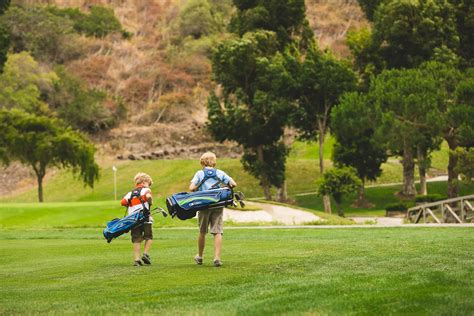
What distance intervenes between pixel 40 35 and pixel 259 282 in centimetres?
11191

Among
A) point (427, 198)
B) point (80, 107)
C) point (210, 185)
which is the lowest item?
point (427, 198)

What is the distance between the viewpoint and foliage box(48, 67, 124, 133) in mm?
96938

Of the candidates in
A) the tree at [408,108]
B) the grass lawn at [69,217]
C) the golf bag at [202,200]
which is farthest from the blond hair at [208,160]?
the tree at [408,108]

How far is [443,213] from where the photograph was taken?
37.5 m

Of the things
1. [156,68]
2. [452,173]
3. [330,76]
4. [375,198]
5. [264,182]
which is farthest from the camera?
[156,68]

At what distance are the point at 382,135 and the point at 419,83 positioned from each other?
387 cm

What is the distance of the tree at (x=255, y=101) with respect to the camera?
61.9 metres

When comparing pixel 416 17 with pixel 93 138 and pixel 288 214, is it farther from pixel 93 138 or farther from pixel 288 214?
pixel 93 138

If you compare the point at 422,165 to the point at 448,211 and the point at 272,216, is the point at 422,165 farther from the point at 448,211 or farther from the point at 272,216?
the point at 448,211

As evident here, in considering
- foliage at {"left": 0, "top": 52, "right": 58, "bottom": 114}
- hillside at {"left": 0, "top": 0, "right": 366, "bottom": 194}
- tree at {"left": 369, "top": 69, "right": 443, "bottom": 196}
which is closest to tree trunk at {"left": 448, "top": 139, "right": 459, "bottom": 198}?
tree at {"left": 369, "top": 69, "right": 443, "bottom": 196}

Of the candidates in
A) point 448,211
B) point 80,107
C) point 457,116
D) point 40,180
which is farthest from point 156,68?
point 448,211

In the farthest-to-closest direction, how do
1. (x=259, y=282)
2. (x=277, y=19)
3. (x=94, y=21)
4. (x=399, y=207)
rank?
(x=94, y=21)
(x=277, y=19)
(x=399, y=207)
(x=259, y=282)

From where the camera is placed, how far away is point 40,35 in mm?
118688

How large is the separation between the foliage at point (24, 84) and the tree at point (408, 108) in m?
46.2
